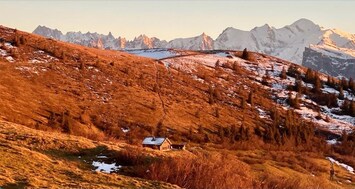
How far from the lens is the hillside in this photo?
89.8m

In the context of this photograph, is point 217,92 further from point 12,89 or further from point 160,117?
point 12,89

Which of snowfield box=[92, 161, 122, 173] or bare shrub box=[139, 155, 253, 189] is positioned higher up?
bare shrub box=[139, 155, 253, 189]

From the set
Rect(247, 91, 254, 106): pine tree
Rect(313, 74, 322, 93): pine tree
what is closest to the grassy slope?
Rect(247, 91, 254, 106): pine tree

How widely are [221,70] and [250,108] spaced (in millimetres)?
37231

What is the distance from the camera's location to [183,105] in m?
132

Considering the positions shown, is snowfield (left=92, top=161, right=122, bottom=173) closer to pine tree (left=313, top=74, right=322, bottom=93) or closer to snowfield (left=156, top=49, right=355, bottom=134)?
snowfield (left=156, top=49, right=355, bottom=134)

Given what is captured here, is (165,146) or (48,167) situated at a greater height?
(48,167)

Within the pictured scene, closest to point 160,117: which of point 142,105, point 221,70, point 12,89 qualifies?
point 142,105

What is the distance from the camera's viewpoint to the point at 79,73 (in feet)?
416

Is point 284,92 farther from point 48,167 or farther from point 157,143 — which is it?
point 48,167

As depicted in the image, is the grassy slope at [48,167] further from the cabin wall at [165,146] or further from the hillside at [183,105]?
Result: the cabin wall at [165,146]

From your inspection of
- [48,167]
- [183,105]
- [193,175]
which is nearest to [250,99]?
[183,105]

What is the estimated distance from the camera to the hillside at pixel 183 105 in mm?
89750

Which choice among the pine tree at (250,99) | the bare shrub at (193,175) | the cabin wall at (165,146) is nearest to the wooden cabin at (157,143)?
the cabin wall at (165,146)
